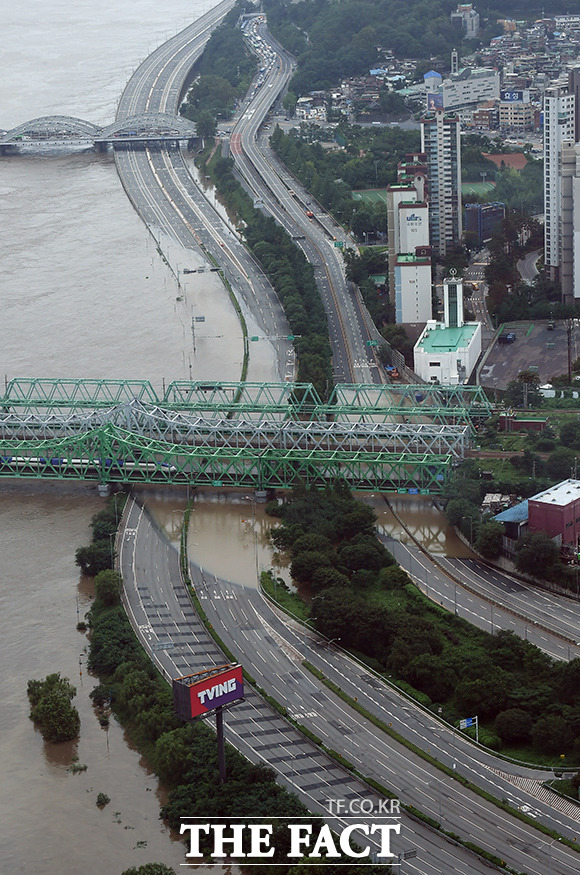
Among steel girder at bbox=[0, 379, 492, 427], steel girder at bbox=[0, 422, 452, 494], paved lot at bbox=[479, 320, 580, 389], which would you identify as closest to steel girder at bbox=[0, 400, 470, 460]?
steel girder at bbox=[0, 422, 452, 494]

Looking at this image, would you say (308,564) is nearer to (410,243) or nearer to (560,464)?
(560,464)

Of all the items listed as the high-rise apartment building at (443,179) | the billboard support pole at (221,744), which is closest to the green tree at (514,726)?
the billboard support pole at (221,744)

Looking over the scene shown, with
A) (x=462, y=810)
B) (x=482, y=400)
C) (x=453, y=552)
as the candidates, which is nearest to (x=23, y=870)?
(x=462, y=810)

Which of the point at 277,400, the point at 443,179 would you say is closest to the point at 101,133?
the point at 443,179

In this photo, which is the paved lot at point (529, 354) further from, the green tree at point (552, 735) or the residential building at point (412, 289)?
the green tree at point (552, 735)

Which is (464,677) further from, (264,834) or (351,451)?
(351,451)
